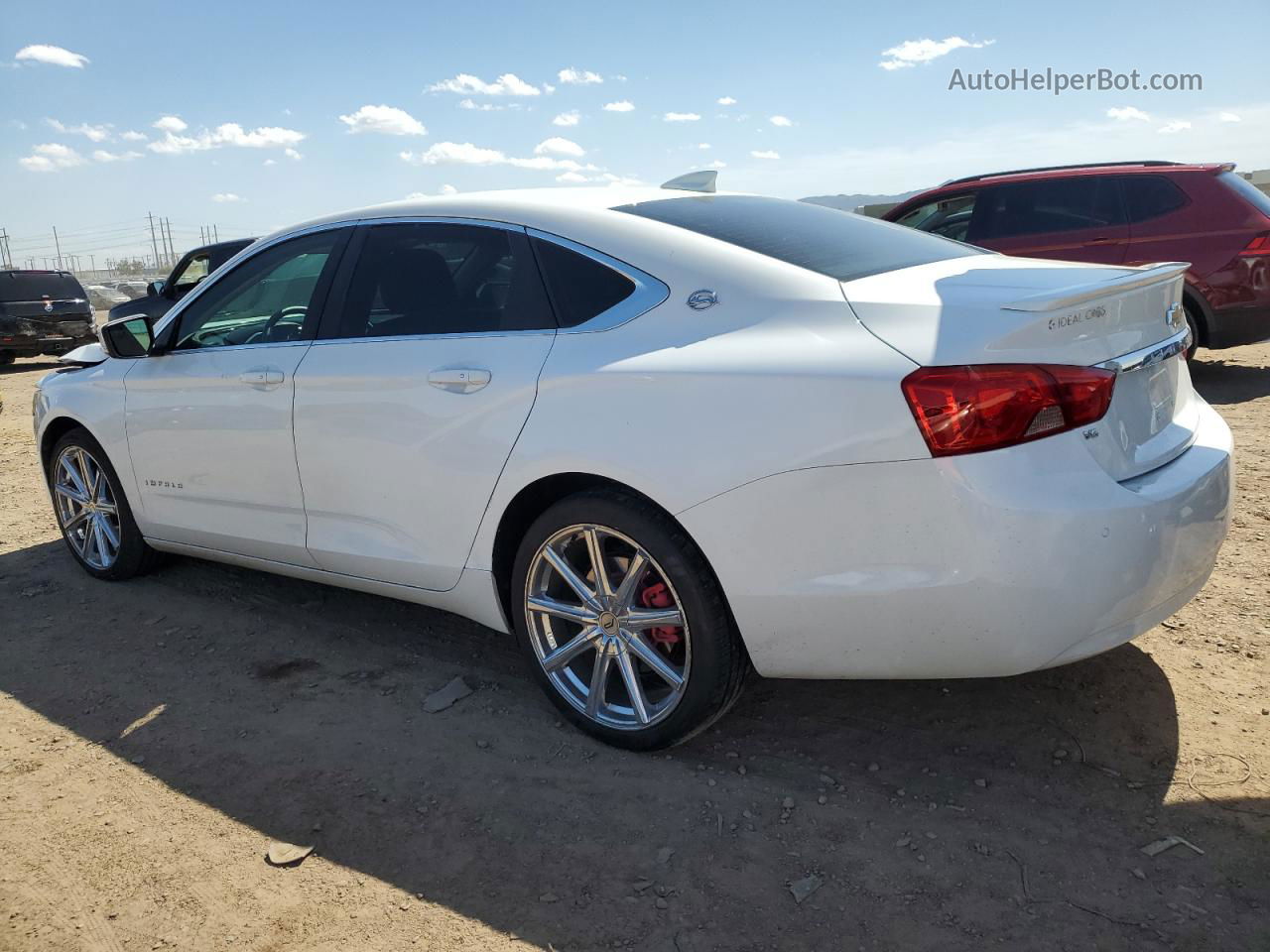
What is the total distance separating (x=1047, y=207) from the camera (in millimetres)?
8516

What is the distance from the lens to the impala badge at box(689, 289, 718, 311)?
2.77m

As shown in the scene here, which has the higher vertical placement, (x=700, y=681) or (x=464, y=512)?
(x=464, y=512)

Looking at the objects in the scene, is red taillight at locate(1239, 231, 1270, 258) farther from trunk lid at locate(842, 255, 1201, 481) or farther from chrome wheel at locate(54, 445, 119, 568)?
chrome wheel at locate(54, 445, 119, 568)

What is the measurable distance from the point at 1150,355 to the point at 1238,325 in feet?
20.2

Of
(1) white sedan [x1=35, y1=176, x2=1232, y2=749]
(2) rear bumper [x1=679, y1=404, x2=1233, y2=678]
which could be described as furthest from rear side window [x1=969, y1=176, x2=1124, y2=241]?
(2) rear bumper [x1=679, y1=404, x2=1233, y2=678]

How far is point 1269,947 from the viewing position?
2.11 meters

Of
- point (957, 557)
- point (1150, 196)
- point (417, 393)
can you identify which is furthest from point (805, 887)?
point (1150, 196)

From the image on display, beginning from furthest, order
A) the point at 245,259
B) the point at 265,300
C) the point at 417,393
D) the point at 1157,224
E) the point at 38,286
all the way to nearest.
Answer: the point at 38,286 → the point at 1157,224 → the point at 245,259 → the point at 265,300 → the point at 417,393

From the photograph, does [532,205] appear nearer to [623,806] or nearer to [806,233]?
[806,233]

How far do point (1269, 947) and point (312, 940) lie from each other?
2.11m

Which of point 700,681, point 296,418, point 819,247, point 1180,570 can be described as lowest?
point 700,681

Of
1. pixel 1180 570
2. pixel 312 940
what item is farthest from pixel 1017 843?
pixel 312 940

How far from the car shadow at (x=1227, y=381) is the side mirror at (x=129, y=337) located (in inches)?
276

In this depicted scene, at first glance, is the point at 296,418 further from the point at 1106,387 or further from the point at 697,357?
the point at 1106,387
